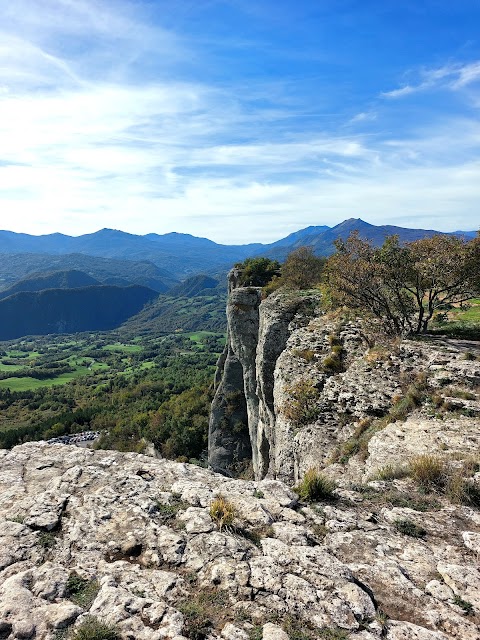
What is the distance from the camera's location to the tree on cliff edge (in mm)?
19578

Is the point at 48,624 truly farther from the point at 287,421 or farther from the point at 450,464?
the point at 287,421

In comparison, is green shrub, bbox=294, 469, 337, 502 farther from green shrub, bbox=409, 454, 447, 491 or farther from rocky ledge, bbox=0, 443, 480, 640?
green shrub, bbox=409, 454, 447, 491

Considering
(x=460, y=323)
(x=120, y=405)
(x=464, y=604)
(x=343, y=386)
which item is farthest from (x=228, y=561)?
(x=120, y=405)

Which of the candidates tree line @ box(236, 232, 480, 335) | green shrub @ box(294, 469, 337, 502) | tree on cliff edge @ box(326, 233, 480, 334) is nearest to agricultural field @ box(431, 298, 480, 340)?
tree line @ box(236, 232, 480, 335)

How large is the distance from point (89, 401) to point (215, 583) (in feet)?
485

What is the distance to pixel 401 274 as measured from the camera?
69.8ft

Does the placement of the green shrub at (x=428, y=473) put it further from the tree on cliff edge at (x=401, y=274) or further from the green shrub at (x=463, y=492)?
the tree on cliff edge at (x=401, y=274)

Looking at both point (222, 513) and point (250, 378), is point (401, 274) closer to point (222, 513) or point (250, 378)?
point (222, 513)

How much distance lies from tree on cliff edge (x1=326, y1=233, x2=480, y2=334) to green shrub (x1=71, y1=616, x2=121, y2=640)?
2006 centimetres

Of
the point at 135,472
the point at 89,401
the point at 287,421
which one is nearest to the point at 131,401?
the point at 89,401

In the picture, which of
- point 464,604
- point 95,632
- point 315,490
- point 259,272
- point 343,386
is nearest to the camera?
point 95,632

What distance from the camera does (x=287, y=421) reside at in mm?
21406

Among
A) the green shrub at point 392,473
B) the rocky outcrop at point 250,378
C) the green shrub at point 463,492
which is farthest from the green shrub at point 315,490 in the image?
the rocky outcrop at point 250,378

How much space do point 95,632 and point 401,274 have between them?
68.0ft
